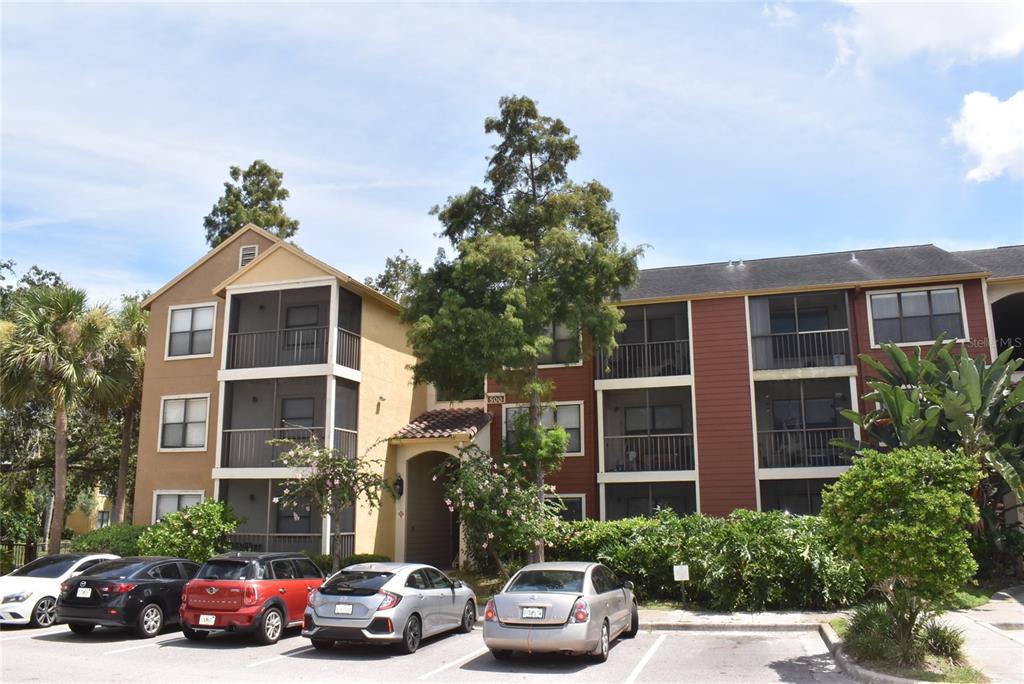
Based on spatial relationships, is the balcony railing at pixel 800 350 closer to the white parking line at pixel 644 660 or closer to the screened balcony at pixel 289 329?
the white parking line at pixel 644 660

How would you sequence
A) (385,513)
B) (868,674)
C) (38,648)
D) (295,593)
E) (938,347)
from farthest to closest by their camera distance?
1. (385,513)
2. (938,347)
3. (295,593)
4. (38,648)
5. (868,674)

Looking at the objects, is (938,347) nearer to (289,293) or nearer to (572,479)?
(572,479)

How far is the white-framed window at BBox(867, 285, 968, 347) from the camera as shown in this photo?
2402cm

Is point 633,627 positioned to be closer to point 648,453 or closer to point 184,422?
point 648,453

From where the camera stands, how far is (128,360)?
27.7 metres

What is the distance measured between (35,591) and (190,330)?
1237cm

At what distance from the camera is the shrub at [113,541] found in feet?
74.7

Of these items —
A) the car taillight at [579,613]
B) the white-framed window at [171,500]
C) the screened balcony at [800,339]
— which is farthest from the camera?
the white-framed window at [171,500]

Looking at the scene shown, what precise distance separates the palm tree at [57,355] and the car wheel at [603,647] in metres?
18.6

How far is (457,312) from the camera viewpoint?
1950cm

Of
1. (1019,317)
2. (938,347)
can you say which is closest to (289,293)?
(938,347)

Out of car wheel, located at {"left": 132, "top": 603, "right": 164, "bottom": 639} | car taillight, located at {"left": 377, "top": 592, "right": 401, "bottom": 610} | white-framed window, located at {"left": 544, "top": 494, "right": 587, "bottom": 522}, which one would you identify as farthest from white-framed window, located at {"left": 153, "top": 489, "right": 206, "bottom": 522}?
car taillight, located at {"left": 377, "top": 592, "right": 401, "bottom": 610}

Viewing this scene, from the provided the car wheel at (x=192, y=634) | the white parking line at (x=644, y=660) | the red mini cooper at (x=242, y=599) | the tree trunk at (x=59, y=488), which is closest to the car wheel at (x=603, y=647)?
the white parking line at (x=644, y=660)

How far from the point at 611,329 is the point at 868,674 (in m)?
11.7
